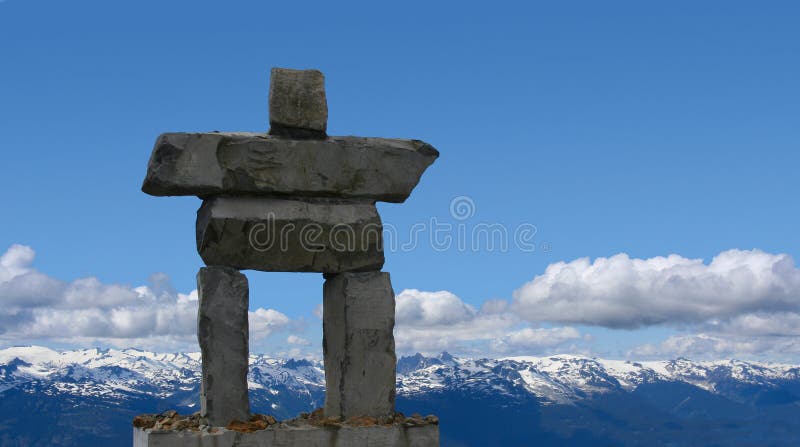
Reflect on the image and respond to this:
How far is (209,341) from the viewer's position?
12336 millimetres

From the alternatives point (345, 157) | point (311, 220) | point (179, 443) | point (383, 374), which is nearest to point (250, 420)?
point (179, 443)

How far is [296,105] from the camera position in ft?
42.8

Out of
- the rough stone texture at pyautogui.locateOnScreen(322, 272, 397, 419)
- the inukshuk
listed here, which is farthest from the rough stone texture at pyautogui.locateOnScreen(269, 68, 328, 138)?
the rough stone texture at pyautogui.locateOnScreen(322, 272, 397, 419)

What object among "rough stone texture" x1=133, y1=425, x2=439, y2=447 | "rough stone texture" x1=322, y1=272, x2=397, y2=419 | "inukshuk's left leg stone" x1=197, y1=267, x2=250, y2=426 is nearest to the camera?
"rough stone texture" x1=133, y1=425, x2=439, y2=447

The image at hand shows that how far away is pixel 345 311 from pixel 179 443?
104 inches

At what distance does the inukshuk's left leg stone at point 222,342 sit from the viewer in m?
12.3

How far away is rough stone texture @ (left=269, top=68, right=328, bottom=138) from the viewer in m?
13.0

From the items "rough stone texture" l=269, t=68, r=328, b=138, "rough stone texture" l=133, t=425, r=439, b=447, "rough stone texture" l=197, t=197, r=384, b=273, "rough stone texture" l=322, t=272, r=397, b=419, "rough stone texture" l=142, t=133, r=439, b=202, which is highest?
"rough stone texture" l=269, t=68, r=328, b=138

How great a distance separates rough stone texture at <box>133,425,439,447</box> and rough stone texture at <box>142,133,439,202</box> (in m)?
2.99

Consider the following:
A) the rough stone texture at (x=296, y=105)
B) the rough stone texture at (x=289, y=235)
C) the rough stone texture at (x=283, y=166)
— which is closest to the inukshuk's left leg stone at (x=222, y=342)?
the rough stone texture at (x=289, y=235)

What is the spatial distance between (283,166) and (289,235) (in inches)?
35.1

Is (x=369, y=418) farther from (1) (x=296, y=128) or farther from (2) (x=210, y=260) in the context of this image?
(1) (x=296, y=128)

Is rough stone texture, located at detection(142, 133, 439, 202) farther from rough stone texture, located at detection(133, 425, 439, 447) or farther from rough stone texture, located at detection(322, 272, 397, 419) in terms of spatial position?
rough stone texture, located at detection(133, 425, 439, 447)

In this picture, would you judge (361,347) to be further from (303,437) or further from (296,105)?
(296,105)
